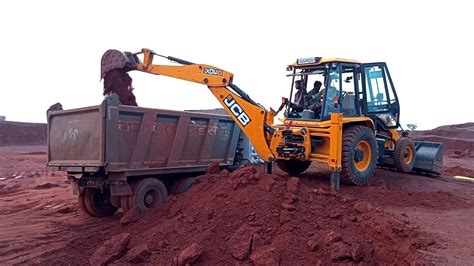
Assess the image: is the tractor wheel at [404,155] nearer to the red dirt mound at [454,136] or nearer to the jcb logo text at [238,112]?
the jcb logo text at [238,112]

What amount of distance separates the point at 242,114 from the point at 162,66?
6.12ft

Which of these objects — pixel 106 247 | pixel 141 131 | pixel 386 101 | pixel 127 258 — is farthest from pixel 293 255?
pixel 386 101

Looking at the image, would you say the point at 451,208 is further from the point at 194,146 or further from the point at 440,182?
the point at 194,146

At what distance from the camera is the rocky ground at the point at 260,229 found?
5.32 metres

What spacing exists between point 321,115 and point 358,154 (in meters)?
1.04

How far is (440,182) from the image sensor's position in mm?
10570

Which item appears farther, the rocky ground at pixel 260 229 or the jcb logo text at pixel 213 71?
the jcb logo text at pixel 213 71

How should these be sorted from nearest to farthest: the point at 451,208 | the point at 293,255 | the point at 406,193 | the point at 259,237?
the point at 293,255 < the point at 259,237 < the point at 451,208 < the point at 406,193

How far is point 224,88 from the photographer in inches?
363

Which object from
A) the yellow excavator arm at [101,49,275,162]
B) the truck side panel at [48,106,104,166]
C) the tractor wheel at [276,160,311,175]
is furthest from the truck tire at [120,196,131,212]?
the tractor wheel at [276,160,311,175]

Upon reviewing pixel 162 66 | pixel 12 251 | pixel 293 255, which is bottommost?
pixel 12 251

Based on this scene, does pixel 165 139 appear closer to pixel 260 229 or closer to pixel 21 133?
pixel 260 229

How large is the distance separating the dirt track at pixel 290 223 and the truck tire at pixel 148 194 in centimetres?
46

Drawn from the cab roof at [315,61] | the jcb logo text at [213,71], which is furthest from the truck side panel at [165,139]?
the cab roof at [315,61]
